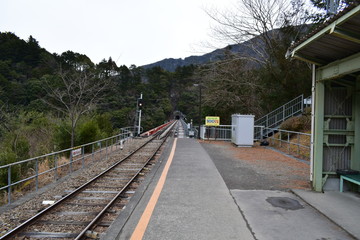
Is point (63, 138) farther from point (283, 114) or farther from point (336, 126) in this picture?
point (283, 114)

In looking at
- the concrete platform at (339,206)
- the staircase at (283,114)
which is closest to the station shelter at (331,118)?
the concrete platform at (339,206)

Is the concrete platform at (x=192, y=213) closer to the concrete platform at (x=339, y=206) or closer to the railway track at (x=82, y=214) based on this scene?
the railway track at (x=82, y=214)

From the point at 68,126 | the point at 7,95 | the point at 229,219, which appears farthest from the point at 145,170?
the point at 7,95

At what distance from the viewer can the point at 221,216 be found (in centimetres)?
473

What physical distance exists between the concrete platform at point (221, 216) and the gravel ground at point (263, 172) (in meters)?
0.62

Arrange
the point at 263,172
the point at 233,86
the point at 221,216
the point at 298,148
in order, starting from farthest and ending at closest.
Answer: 1. the point at 233,86
2. the point at 298,148
3. the point at 263,172
4. the point at 221,216

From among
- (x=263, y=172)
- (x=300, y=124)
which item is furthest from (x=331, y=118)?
(x=300, y=124)

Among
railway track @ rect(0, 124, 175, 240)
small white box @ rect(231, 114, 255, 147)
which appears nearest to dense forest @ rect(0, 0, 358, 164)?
railway track @ rect(0, 124, 175, 240)

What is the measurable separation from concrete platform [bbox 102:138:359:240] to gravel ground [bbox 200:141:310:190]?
62 cm

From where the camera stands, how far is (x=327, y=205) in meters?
5.25

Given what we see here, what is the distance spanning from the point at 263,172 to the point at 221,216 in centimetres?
432

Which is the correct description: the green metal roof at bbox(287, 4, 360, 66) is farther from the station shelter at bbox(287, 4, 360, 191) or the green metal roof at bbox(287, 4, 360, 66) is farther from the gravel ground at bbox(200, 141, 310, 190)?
the gravel ground at bbox(200, 141, 310, 190)

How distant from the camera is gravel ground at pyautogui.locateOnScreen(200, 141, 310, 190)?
696cm

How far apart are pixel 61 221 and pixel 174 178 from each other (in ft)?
11.3
